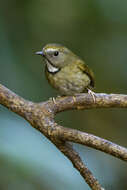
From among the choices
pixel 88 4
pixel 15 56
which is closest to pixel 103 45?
pixel 88 4

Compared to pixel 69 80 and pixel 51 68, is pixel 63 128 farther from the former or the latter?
pixel 51 68

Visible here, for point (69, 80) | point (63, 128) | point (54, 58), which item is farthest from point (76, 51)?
point (63, 128)

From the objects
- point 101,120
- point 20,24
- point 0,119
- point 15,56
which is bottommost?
point 101,120

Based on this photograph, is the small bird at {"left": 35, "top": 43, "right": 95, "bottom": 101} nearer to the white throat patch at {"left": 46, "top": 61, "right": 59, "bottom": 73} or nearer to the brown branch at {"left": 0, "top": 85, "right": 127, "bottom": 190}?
the white throat patch at {"left": 46, "top": 61, "right": 59, "bottom": 73}

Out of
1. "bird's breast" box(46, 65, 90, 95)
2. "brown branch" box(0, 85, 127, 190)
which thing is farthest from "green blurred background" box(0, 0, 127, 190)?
"brown branch" box(0, 85, 127, 190)

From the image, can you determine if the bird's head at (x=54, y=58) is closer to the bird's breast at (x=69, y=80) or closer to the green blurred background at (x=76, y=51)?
the bird's breast at (x=69, y=80)

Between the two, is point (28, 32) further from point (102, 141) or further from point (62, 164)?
point (102, 141)
